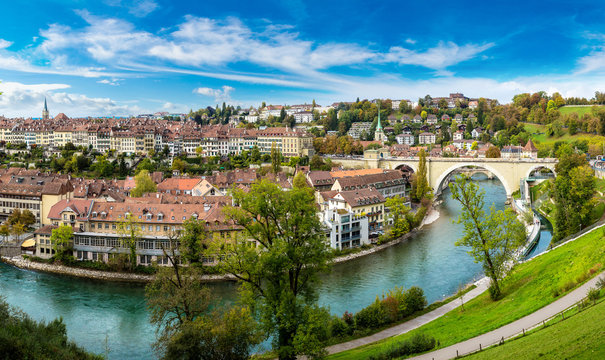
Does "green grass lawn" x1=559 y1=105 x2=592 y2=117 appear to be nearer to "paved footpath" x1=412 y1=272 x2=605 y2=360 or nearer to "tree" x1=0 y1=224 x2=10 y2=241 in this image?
"paved footpath" x1=412 y1=272 x2=605 y2=360

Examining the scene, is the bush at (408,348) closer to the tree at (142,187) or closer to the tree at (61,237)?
the tree at (61,237)

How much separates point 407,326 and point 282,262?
5908 millimetres

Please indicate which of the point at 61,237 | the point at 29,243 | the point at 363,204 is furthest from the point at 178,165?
the point at 363,204

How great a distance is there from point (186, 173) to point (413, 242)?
87.3 ft

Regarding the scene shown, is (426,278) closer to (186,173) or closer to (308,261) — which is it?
(308,261)

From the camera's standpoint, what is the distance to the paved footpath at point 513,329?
10.3 meters

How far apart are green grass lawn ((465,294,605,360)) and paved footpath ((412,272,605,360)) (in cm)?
75

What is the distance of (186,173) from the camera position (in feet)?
156

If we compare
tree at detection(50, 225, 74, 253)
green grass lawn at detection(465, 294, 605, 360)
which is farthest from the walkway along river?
green grass lawn at detection(465, 294, 605, 360)

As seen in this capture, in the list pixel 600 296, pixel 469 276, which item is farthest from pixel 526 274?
pixel 600 296

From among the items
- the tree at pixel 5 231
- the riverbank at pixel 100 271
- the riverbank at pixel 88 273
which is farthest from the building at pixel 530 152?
the tree at pixel 5 231

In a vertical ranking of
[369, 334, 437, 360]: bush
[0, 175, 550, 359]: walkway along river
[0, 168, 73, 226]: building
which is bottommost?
[0, 175, 550, 359]: walkway along river

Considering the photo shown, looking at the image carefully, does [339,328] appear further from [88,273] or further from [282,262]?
[88,273]

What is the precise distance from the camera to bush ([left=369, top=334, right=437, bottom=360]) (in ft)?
35.9
